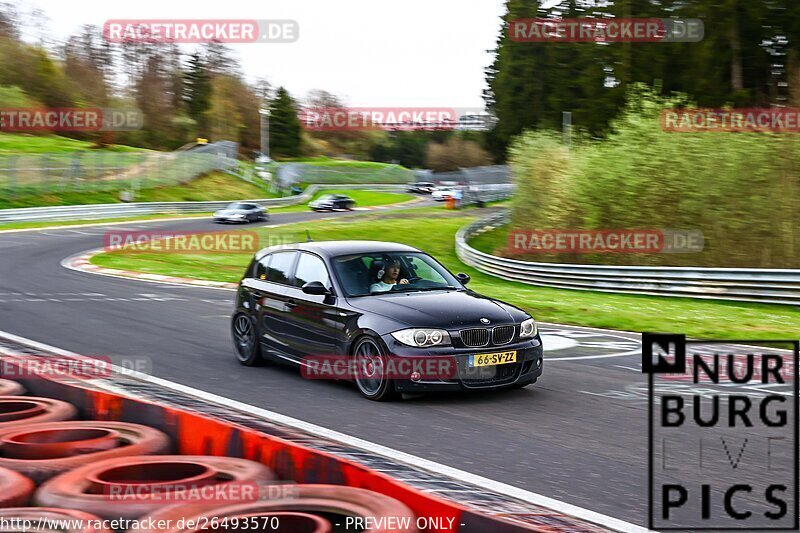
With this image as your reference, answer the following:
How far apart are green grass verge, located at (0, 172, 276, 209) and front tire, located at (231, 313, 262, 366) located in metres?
43.3

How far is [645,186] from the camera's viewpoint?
27.1 meters

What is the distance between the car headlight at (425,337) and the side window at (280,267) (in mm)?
2393

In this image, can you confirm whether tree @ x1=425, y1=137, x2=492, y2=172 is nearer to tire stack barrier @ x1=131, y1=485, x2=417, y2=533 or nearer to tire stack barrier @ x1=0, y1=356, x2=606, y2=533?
tire stack barrier @ x1=0, y1=356, x2=606, y2=533

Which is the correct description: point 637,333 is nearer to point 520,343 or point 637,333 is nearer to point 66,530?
point 520,343

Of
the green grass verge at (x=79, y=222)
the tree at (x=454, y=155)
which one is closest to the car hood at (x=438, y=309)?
the green grass verge at (x=79, y=222)

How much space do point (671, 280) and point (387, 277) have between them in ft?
45.7

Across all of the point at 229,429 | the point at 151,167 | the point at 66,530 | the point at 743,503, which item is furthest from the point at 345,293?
the point at 151,167

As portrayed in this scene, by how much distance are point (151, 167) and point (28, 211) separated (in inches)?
809

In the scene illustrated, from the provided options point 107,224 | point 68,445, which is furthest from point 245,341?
point 107,224

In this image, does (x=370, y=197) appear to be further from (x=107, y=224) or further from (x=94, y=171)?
(x=107, y=224)

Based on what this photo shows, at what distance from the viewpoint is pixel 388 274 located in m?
9.88

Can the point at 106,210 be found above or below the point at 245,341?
below

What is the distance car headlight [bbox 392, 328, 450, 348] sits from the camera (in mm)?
8617

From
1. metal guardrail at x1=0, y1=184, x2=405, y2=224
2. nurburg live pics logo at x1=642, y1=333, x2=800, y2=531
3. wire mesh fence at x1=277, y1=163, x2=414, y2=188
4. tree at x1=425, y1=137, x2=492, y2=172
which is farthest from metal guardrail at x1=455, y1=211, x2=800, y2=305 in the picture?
tree at x1=425, y1=137, x2=492, y2=172
